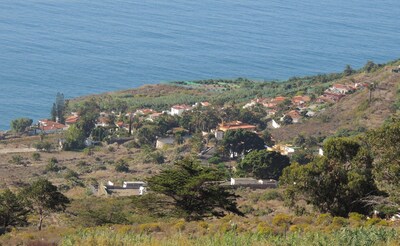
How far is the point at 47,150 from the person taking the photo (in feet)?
166

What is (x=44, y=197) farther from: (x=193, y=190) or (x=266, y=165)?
(x=266, y=165)

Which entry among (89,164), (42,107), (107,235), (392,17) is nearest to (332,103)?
(89,164)

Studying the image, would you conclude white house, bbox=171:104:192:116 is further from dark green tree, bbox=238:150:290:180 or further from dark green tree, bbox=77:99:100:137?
dark green tree, bbox=238:150:290:180

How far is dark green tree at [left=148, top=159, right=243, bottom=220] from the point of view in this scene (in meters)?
19.0

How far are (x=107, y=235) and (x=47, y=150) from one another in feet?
124

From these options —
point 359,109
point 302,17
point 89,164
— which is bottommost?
point 89,164

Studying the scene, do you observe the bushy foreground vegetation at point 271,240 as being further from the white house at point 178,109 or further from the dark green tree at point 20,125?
the white house at point 178,109

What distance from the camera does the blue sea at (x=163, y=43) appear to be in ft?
281

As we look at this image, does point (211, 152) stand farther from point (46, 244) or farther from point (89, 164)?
point (46, 244)

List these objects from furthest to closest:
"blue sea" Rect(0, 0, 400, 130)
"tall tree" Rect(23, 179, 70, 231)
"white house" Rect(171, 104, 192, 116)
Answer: "blue sea" Rect(0, 0, 400, 130) → "white house" Rect(171, 104, 192, 116) → "tall tree" Rect(23, 179, 70, 231)

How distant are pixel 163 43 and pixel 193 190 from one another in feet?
281

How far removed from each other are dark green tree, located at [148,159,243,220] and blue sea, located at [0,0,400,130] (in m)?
51.1

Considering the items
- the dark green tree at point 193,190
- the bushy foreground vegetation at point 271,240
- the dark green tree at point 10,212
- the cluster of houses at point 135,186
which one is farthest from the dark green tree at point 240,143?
the bushy foreground vegetation at point 271,240

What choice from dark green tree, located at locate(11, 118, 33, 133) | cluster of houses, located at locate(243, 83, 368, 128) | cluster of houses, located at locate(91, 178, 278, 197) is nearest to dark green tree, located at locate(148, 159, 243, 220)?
cluster of houses, located at locate(91, 178, 278, 197)
